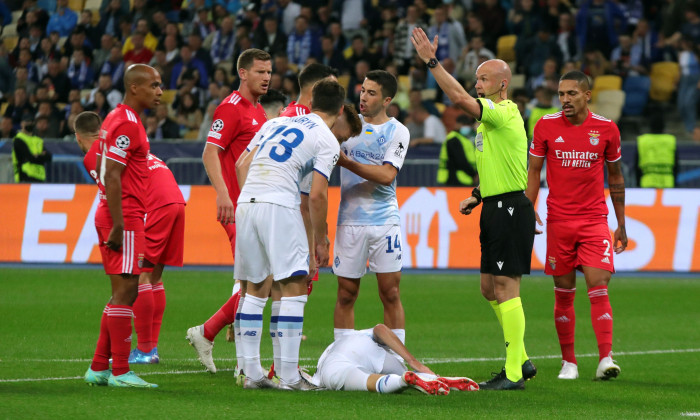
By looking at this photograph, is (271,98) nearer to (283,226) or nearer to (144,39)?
(283,226)

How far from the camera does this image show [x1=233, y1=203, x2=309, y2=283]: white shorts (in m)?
7.70

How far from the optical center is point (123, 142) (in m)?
7.67

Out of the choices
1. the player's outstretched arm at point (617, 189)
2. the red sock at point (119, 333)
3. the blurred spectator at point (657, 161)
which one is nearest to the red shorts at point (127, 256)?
the red sock at point (119, 333)

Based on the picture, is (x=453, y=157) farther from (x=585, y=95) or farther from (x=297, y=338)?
(x=297, y=338)

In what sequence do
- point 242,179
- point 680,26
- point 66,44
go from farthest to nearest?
point 66,44 → point 680,26 → point 242,179

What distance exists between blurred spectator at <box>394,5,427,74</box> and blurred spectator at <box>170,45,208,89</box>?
13.4ft

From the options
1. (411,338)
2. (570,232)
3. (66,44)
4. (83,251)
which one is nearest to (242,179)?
(570,232)

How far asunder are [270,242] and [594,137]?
9.65 feet

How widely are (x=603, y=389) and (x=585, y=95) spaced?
2.38m

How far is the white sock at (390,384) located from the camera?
7523mm

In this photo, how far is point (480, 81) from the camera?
838 centimetres

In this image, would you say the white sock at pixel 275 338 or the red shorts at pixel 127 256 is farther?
the white sock at pixel 275 338

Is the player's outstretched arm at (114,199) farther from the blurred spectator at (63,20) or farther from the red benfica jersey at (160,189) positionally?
the blurred spectator at (63,20)

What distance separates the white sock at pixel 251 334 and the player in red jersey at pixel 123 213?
715mm
